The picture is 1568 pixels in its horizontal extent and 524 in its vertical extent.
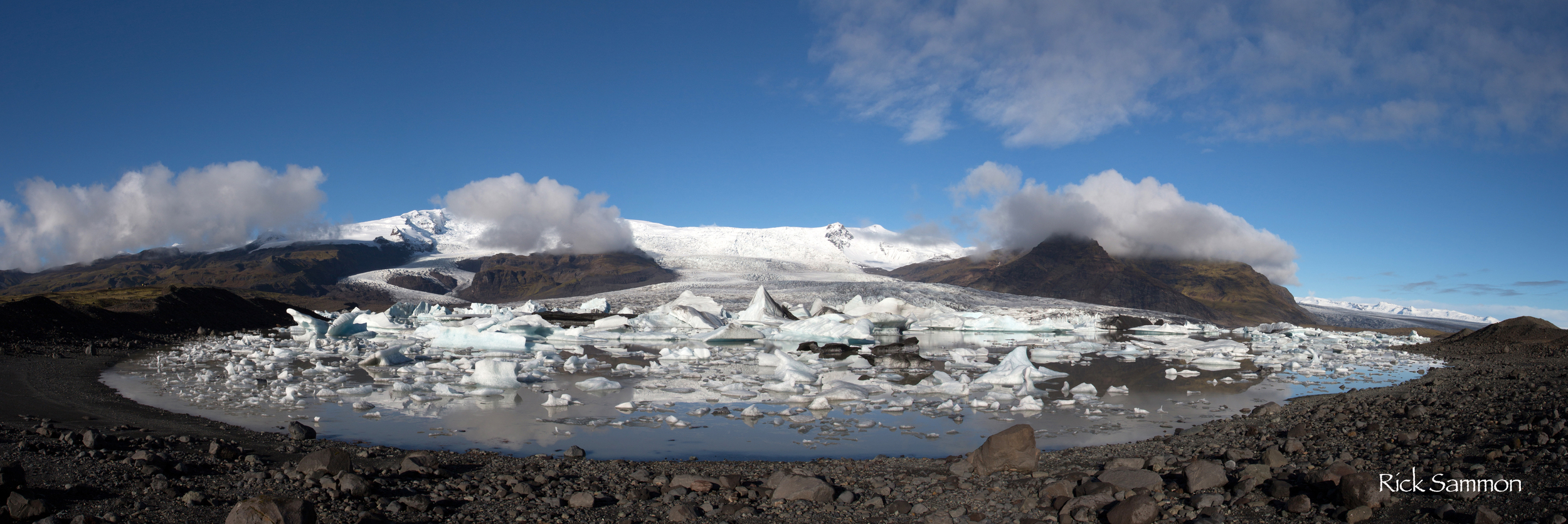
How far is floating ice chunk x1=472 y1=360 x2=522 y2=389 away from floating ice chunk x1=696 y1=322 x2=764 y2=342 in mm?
12877

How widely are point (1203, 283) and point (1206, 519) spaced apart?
661 ft

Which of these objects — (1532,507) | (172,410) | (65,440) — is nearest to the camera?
(1532,507)

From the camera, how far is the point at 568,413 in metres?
8.21

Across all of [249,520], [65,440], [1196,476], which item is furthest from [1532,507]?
[65,440]

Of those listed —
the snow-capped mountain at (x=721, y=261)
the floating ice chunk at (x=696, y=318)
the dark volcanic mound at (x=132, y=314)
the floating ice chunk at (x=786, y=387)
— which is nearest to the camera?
the floating ice chunk at (x=786, y=387)

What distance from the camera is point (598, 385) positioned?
10.7m

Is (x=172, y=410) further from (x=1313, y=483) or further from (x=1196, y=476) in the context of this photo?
(x=1313, y=483)

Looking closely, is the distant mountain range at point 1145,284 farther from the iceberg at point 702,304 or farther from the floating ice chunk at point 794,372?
the floating ice chunk at point 794,372

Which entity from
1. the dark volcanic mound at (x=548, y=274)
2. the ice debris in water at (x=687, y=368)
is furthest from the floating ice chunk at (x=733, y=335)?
the dark volcanic mound at (x=548, y=274)

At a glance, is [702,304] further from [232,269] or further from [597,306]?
[232,269]

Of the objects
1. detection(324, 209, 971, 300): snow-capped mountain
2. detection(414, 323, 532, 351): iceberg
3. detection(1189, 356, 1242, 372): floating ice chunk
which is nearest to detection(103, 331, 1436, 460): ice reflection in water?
detection(1189, 356, 1242, 372): floating ice chunk

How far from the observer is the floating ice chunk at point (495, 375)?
33.8 feet

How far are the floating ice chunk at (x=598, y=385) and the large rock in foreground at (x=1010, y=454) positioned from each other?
6775 millimetres

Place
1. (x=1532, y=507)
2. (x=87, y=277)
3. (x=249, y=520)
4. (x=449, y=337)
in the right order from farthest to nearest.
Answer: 1. (x=87, y=277)
2. (x=449, y=337)
3. (x=1532, y=507)
4. (x=249, y=520)
